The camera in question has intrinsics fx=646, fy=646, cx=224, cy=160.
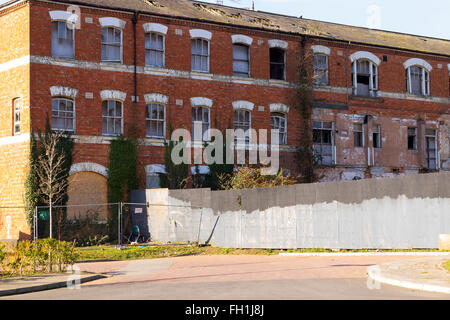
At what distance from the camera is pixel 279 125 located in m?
34.6

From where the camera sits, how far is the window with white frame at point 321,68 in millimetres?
35719

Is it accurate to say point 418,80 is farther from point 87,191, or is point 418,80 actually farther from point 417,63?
point 87,191

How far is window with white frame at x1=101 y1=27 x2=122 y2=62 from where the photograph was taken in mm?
30609

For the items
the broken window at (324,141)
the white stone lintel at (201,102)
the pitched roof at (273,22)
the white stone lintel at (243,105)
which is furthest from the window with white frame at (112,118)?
the broken window at (324,141)

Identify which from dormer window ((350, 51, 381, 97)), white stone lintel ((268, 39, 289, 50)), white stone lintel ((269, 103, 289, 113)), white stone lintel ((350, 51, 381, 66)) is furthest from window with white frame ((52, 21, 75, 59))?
dormer window ((350, 51, 381, 97))

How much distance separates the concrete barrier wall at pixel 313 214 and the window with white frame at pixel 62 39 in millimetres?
7234

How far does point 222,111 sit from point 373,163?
31.4ft

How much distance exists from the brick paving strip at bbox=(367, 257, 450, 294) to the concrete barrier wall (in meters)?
3.89

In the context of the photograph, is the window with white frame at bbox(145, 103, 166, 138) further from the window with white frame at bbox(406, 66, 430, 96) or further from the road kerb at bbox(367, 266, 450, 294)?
the road kerb at bbox(367, 266, 450, 294)

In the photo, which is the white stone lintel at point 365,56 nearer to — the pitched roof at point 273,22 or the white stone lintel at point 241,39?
the pitched roof at point 273,22

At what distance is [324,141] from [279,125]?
292 centimetres

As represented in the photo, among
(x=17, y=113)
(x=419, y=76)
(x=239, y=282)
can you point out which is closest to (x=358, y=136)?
(x=419, y=76)

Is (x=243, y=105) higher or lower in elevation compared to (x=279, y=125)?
higher
